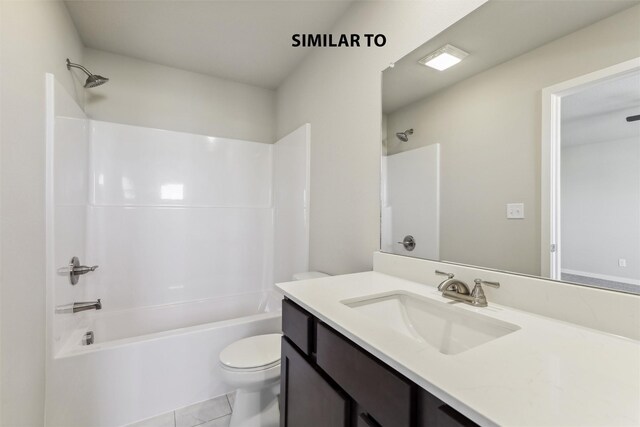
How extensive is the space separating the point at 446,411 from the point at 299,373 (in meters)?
0.59

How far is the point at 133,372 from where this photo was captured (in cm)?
159

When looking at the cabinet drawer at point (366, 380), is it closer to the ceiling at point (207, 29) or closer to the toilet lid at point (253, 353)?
the toilet lid at point (253, 353)

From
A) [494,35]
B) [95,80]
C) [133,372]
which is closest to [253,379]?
[133,372]

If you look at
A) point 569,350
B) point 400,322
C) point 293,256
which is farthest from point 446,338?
point 293,256

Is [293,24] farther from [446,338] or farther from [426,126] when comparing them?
[446,338]

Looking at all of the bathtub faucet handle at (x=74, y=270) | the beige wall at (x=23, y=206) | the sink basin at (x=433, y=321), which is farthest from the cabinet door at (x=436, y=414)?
the bathtub faucet handle at (x=74, y=270)

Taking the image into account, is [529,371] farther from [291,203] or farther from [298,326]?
[291,203]

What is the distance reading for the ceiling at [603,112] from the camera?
26.5 inches

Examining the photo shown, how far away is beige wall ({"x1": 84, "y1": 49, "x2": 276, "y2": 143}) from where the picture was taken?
223cm

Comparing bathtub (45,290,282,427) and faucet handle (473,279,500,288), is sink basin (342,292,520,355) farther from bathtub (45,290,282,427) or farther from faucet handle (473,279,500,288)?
bathtub (45,290,282,427)

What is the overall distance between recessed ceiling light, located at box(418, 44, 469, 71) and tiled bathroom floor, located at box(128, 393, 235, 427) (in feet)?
7.17

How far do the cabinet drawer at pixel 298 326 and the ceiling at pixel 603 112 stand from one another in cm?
97

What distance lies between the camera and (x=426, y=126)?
4.05 feet

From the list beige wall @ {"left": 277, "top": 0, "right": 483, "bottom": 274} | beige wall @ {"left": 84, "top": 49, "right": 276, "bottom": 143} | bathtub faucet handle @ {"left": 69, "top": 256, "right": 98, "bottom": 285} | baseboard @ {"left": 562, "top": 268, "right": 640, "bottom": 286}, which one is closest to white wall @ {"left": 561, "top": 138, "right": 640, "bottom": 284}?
baseboard @ {"left": 562, "top": 268, "right": 640, "bottom": 286}
